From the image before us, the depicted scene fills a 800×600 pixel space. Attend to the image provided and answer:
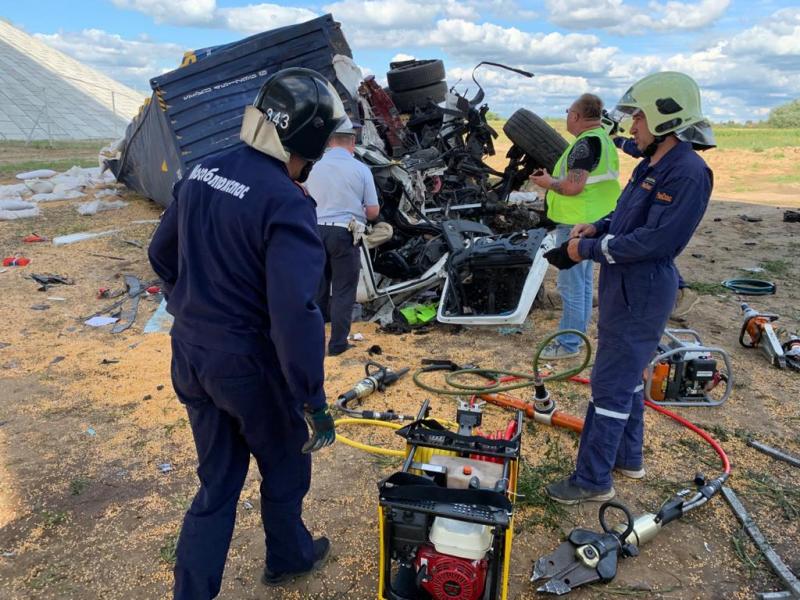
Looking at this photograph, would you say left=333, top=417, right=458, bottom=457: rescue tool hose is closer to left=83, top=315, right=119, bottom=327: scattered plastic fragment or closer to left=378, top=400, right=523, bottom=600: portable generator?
left=378, top=400, right=523, bottom=600: portable generator

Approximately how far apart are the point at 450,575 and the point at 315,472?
1.48m

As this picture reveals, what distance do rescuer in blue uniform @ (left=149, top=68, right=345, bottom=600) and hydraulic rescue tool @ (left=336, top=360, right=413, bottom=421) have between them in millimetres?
1495

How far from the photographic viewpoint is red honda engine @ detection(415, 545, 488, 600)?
6.45ft

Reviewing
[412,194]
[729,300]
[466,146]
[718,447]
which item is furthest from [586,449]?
[466,146]

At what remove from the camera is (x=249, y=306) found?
1996 millimetres

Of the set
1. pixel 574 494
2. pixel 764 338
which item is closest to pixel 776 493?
pixel 574 494

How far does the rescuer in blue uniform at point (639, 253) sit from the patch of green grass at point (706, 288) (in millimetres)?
4100

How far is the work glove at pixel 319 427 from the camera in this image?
2092mm

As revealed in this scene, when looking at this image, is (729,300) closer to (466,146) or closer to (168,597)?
(466,146)

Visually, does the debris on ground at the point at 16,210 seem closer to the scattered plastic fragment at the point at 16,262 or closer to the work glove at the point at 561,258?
the scattered plastic fragment at the point at 16,262

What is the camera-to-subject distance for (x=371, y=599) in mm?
2443

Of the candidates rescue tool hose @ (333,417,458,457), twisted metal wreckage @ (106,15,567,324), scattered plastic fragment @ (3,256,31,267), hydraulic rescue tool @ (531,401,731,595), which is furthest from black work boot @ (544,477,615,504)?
scattered plastic fragment @ (3,256,31,267)

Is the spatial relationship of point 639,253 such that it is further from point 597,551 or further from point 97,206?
point 97,206

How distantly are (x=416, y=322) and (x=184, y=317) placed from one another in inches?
143
